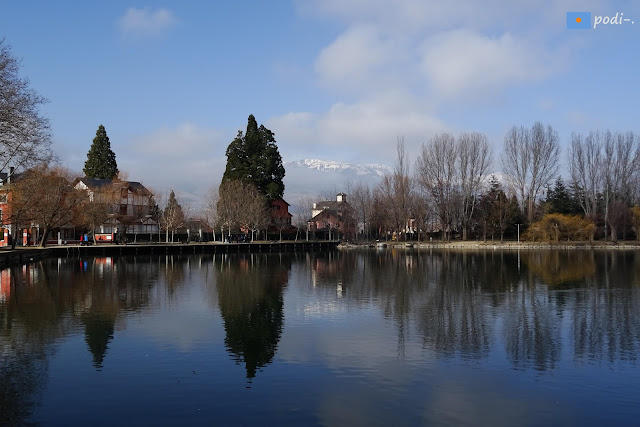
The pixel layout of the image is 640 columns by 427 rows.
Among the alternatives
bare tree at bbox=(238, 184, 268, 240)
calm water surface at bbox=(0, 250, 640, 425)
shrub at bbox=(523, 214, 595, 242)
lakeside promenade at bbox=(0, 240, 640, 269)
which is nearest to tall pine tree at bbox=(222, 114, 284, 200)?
bare tree at bbox=(238, 184, 268, 240)

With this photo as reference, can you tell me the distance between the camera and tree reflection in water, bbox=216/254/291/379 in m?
12.4

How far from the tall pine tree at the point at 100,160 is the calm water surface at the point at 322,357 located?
55.2m

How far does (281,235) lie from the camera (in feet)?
267

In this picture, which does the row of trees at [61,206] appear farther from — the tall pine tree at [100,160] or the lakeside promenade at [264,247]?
the tall pine tree at [100,160]

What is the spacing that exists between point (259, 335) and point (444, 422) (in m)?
6.90

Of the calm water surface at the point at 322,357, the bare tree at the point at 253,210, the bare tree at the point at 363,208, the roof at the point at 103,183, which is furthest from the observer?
the bare tree at the point at 363,208

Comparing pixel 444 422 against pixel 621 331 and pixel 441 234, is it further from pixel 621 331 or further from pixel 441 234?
pixel 441 234

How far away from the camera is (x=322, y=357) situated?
39.5 feet

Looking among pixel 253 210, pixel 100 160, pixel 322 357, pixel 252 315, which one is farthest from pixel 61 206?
pixel 322 357

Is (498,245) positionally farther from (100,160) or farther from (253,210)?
(100,160)

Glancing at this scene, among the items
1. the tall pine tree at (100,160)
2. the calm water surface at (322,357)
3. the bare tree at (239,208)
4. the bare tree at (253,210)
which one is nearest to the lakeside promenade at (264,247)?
A: the bare tree at (253,210)

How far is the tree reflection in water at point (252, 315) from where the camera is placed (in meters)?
12.4

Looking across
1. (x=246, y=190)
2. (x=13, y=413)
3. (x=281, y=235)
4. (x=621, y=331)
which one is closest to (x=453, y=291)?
Answer: (x=621, y=331)

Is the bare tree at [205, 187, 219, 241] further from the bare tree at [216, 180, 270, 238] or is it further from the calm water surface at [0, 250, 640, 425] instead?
the calm water surface at [0, 250, 640, 425]
